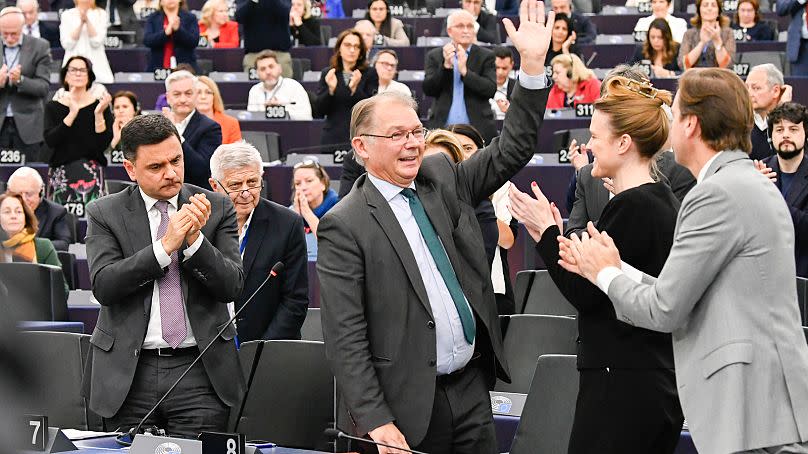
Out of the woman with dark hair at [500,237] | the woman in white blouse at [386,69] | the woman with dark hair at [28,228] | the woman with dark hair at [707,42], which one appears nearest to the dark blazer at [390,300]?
the woman with dark hair at [500,237]

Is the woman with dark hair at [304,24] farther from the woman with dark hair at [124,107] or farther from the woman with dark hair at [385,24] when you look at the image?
the woman with dark hair at [124,107]

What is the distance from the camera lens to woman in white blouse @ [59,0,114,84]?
10664mm

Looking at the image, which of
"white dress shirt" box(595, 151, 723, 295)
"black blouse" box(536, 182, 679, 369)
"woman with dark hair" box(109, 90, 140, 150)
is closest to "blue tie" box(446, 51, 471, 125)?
"woman with dark hair" box(109, 90, 140, 150)

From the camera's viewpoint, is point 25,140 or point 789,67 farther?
point 789,67

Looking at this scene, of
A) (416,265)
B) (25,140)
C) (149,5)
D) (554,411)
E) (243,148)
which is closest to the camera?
(416,265)

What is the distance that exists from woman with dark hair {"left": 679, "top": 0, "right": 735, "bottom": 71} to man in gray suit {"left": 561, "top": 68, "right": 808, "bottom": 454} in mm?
7222

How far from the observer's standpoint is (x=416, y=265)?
8.64 feet

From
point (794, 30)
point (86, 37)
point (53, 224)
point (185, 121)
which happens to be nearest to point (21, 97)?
point (86, 37)

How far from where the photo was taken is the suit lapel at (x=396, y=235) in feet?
8.55

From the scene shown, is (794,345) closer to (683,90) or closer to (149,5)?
(683,90)

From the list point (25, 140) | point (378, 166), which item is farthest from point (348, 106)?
point (378, 166)

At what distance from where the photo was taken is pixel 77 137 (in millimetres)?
8023

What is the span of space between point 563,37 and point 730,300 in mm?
8134

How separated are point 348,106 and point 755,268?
684 cm
